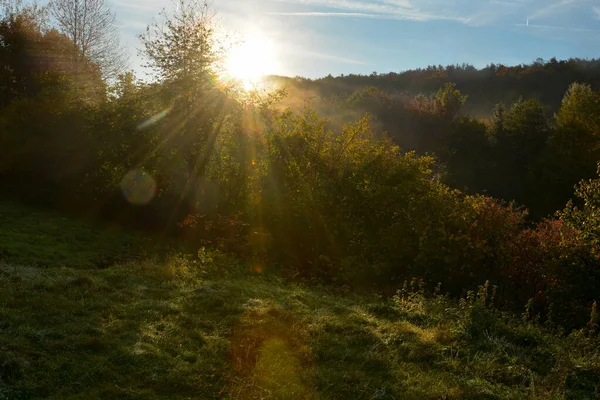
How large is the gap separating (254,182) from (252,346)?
40.2ft

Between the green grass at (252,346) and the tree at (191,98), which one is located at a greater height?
the tree at (191,98)

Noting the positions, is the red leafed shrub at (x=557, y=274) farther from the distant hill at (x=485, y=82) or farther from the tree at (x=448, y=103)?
the distant hill at (x=485, y=82)

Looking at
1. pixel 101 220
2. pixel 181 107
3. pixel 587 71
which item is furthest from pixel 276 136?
pixel 587 71

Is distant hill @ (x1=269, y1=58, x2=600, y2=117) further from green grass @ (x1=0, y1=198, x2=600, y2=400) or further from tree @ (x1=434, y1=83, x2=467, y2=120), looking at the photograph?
green grass @ (x1=0, y1=198, x2=600, y2=400)

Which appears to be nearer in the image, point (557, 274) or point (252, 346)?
point (252, 346)

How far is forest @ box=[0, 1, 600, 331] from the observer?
12.4 m

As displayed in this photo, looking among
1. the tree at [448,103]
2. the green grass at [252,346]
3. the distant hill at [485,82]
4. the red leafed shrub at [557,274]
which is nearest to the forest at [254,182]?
the red leafed shrub at [557,274]

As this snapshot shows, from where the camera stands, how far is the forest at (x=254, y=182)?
12438 mm

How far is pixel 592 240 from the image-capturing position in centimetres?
1080

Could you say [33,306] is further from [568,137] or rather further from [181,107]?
[568,137]

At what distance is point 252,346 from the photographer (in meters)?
6.24

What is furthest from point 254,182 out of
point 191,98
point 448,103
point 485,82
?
point 485,82

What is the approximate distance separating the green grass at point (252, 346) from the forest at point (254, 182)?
184cm

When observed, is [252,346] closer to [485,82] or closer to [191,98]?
[191,98]
